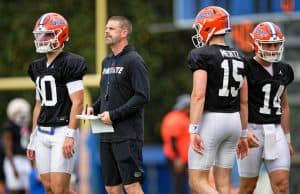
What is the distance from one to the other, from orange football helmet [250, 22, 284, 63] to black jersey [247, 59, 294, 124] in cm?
15

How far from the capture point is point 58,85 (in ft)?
40.4

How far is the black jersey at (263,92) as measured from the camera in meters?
12.2

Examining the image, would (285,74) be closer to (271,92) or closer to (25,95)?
(271,92)

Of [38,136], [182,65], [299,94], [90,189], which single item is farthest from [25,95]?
[38,136]

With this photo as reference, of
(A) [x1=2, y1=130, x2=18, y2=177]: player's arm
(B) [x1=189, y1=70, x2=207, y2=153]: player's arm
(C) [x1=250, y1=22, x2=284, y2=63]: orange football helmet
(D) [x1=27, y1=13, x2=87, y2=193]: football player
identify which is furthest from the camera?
(A) [x1=2, y1=130, x2=18, y2=177]: player's arm

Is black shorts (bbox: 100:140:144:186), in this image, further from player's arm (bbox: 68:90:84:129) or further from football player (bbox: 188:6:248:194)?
football player (bbox: 188:6:248:194)

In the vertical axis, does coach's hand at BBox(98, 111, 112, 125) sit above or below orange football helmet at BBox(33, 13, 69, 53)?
below

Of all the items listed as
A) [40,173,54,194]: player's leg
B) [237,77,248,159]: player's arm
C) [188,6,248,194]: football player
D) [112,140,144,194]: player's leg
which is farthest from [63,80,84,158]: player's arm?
[237,77,248,159]: player's arm

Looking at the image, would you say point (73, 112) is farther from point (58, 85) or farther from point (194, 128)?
point (194, 128)

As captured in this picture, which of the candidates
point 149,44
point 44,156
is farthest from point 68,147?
point 149,44

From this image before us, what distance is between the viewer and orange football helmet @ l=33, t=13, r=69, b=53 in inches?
486

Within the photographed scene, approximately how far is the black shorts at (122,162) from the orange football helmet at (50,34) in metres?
1.15

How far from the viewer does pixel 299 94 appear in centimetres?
1903

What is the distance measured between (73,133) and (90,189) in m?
8.05
